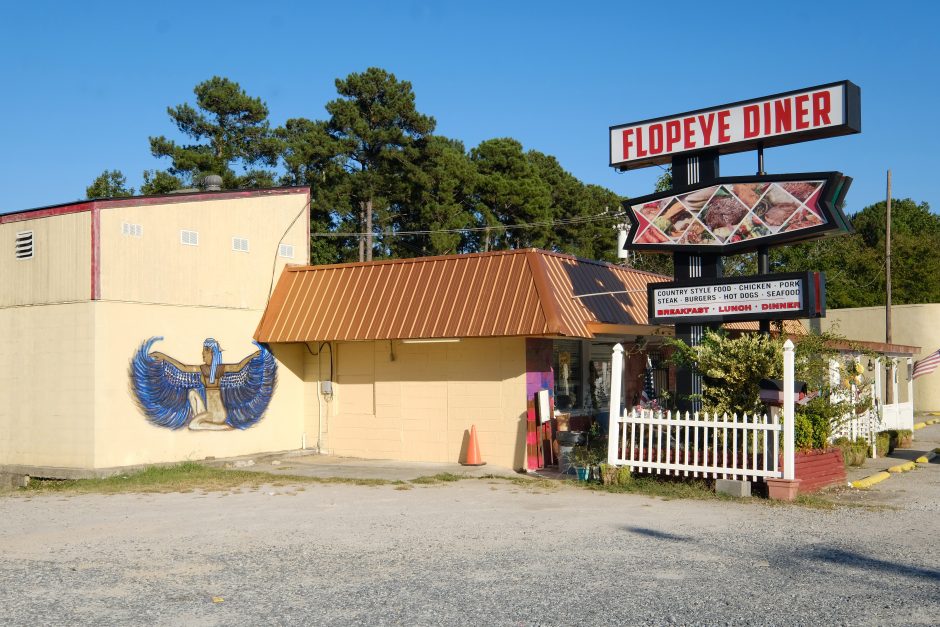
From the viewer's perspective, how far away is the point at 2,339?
17.8 meters

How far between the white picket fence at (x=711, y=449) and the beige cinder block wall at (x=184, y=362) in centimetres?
808

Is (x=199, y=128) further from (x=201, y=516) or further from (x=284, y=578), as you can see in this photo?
(x=284, y=578)

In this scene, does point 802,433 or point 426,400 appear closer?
point 802,433

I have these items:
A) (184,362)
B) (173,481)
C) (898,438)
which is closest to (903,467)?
(898,438)

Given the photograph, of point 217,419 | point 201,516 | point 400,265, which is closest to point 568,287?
point 400,265

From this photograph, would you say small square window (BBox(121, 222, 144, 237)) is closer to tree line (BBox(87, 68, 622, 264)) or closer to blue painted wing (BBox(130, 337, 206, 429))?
blue painted wing (BBox(130, 337, 206, 429))

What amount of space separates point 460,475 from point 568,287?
4405mm

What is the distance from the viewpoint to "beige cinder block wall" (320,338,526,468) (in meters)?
17.5

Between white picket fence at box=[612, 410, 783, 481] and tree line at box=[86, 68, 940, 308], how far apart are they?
1032 inches

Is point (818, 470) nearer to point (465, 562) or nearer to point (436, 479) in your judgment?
point (436, 479)

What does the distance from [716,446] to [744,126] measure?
5412mm

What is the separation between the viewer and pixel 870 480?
15578mm

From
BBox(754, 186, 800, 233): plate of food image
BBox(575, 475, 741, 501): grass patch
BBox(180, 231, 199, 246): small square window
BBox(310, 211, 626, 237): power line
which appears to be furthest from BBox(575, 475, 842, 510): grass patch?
BBox(310, 211, 626, 237): power line

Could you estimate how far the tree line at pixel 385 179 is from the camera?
1727 inches
